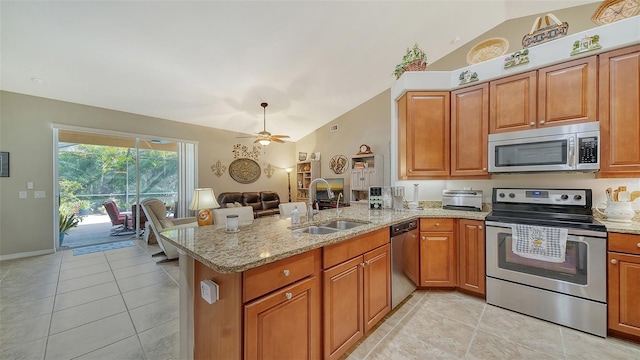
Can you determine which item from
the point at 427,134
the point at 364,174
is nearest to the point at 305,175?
the point at 364,174

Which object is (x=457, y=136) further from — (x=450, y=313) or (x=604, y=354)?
(x=604, y=354)

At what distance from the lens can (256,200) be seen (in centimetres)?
635

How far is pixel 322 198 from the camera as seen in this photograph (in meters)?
6.38

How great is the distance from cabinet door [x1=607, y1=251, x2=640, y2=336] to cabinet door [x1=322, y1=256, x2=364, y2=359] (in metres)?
1.93

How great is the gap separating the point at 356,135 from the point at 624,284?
485 centimetres

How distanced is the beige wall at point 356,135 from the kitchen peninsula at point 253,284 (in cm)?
413

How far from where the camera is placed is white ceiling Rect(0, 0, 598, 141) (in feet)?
8.10

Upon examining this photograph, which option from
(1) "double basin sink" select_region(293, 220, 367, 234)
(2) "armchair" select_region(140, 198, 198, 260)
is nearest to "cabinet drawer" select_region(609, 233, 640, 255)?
(1) "double basin sink" select_region(293, 220, 367, 234)

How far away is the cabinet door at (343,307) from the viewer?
1.40 metres

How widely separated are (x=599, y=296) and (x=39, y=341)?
4406 mm

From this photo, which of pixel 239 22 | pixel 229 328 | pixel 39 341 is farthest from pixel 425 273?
pixel 239 22

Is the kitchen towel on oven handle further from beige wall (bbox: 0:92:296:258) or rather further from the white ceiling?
beige wall (bbox: 0:92:296:258)

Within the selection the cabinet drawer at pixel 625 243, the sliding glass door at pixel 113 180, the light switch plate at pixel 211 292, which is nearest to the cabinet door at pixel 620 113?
the cabinet drawer at pixel 625 243

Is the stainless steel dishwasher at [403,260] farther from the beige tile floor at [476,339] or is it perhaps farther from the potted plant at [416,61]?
the potted plant at [416,61]
